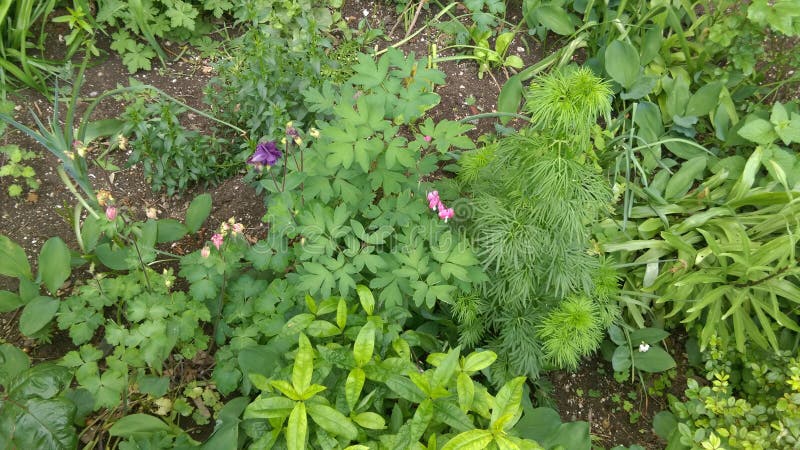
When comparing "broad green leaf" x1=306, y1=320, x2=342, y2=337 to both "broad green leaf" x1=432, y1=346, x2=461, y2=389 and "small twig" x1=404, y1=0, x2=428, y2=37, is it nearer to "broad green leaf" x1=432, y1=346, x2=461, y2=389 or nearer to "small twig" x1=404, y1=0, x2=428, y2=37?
"broad green leaf" x1=432, y1=346, x2=461, y2=389

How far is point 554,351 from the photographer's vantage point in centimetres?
187

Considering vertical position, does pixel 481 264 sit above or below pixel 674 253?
above

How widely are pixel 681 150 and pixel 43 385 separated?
2593 millimetres

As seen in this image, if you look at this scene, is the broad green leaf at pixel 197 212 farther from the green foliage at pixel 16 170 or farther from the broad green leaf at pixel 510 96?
the broad green leaf at pixel 510 96

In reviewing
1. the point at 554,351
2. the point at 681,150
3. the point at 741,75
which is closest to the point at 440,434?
the point at 554,351

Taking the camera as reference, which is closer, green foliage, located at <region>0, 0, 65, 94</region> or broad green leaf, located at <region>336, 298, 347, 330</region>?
broad green leaf, located at <region>336, 298, 347, 330</region>

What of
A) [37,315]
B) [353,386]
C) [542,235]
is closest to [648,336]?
[542,235]

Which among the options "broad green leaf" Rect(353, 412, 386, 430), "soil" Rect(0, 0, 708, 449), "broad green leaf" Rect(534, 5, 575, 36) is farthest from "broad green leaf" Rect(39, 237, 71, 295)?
"broad green leaf" Rect(534, 5, 575, 36)

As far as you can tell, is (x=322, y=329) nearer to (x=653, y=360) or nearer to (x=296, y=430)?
(x=296, y=430)

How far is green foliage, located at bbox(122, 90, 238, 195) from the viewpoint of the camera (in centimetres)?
224

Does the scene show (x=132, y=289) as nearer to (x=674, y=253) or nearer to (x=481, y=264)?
(x=481, y=264)

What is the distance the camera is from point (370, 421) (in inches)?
59.0

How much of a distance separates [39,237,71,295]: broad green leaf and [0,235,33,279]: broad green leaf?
2.7 inches

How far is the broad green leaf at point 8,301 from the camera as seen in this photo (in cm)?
188
